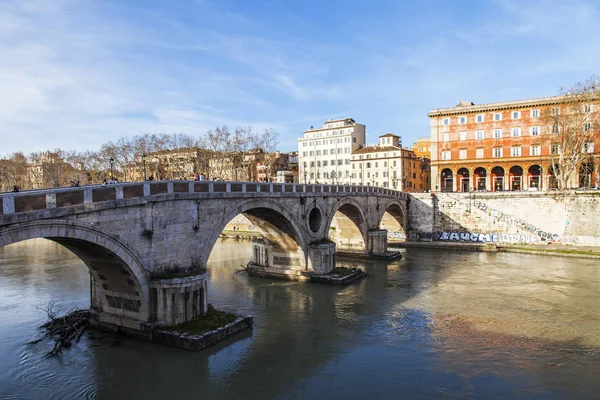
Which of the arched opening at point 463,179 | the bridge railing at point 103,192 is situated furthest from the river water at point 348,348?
the arched opening at point 463,179

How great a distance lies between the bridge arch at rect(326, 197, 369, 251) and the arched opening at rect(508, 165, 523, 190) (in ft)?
77.4

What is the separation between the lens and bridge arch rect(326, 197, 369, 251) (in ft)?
110

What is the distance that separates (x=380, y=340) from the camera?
624 inches

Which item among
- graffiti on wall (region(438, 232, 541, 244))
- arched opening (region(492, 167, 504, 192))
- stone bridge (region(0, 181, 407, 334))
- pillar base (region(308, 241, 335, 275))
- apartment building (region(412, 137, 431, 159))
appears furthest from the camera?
apartment building (region(412, 137, 431, 159))

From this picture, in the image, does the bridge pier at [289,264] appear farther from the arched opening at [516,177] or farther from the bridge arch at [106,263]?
the arched opening at [516,177]

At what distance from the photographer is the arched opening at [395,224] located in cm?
4350

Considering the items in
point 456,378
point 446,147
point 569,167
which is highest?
point 446,147

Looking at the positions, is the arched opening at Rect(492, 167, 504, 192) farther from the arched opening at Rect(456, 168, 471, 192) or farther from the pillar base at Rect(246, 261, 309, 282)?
the pillar base at Rect(246, 261, 309, 282)

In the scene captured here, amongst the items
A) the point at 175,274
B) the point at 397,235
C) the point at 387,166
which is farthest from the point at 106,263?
the point at 387,166

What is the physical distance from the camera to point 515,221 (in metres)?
39.8

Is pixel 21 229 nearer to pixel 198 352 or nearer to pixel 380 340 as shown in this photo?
pixel 198 352

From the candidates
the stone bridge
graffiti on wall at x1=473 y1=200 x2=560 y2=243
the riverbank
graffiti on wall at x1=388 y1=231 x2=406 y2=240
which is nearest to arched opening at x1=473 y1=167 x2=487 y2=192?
graffiti on wall at x1=473 y1=200 x2=560 y2=243

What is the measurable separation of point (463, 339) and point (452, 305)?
4.58 m

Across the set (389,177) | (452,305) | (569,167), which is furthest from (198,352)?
(389,177)
